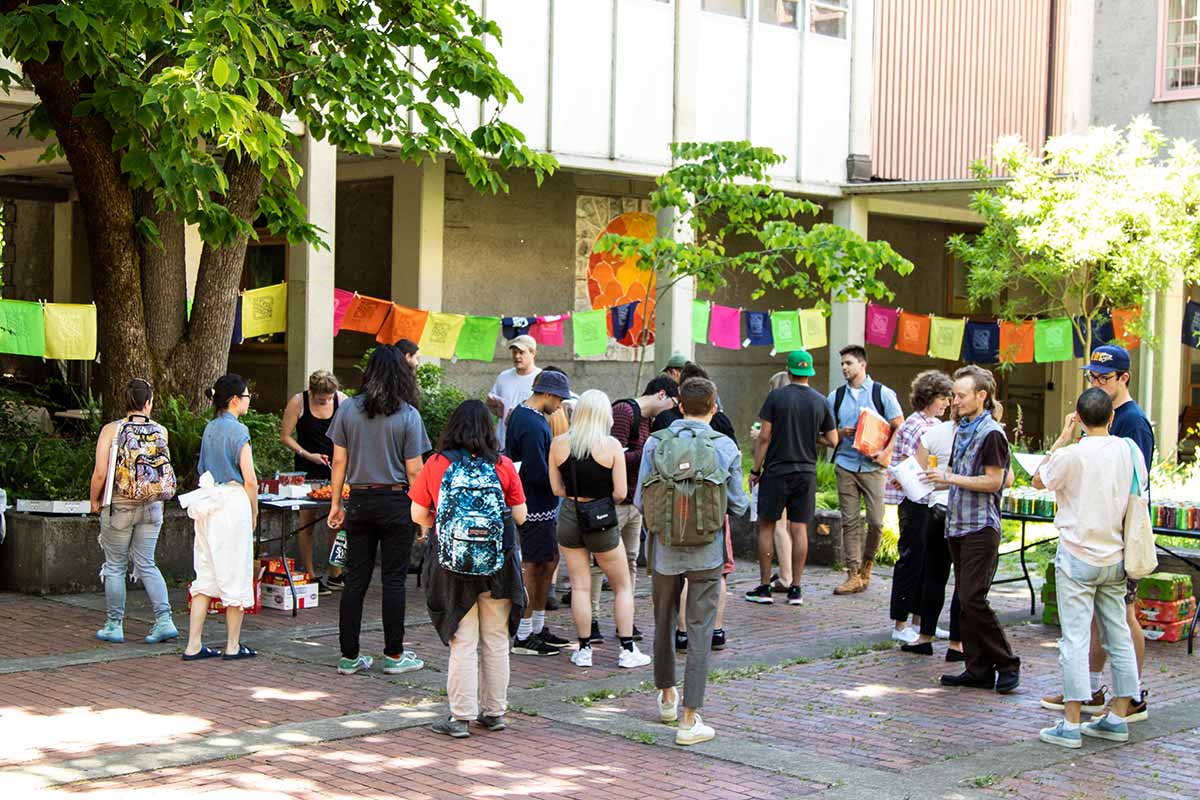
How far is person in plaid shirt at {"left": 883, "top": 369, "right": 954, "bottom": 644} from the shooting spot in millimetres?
9906

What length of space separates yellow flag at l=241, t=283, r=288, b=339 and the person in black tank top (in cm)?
443

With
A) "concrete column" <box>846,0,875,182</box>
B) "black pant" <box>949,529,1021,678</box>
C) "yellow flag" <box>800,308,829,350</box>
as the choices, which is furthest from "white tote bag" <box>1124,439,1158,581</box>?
"concrete column" <box>846,0,875,182</box>

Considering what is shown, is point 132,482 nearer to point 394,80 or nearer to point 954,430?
point 394,80

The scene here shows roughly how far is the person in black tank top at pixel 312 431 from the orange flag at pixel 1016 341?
11.4 meters

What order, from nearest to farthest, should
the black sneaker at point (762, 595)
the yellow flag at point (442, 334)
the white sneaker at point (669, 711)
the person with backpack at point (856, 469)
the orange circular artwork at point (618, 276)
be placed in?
the white sneaker at point (669, 711)
the black sneaker at point (762, 595)
the person with backpack at point (856, 469)
the yellow flag at point (442, 334)
the orange circular artwork at point (618, 276)

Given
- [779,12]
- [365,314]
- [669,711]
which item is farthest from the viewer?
[779,12]

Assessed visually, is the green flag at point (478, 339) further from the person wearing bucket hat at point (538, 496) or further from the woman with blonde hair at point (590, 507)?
the woman with blonde hair at point (590, 507)

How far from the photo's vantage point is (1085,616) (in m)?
7.57

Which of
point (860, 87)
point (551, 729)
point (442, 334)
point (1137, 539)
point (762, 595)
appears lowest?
point (551, 729)

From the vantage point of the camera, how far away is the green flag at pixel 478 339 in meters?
17.6

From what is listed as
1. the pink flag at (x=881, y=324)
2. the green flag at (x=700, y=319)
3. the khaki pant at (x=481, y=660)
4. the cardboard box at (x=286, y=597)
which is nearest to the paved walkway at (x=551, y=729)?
the khaki pant at (x=481, y=660)

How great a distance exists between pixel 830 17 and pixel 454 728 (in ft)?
55.3

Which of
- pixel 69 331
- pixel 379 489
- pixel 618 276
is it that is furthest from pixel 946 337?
pixel 379 489

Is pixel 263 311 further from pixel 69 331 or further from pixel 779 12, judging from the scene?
pixel 779 12
